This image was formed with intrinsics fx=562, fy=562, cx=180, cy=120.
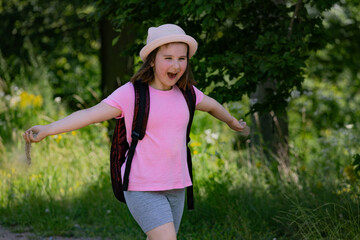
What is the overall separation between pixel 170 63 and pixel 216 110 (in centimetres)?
51

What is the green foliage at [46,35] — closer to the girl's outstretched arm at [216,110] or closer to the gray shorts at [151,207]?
the girl's outstretched arm at [216,110]

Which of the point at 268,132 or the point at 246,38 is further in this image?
the point at 268,132

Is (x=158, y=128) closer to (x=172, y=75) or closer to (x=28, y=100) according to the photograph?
(x=172, y=75)

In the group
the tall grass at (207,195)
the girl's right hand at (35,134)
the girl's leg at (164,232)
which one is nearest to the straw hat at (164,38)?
the girl's right hand at (35,134)

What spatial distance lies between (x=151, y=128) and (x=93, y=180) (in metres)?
3.04

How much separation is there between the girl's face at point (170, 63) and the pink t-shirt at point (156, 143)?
0.09m

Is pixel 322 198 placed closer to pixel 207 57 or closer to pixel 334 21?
pixel 207 57

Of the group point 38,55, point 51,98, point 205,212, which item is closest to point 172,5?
point 205,212

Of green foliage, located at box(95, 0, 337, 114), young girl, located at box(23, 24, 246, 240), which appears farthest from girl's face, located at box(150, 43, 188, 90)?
green foliage, located at box(95, 0, 337, 114)

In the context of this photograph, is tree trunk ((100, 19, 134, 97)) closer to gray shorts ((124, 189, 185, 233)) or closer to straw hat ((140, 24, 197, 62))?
straw hat ((140, 24, 197, 62))

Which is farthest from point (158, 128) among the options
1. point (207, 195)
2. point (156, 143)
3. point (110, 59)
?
point (110, 59)

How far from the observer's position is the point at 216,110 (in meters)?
3.24

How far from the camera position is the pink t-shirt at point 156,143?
283 centimetres

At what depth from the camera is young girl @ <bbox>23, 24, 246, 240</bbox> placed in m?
2.79
